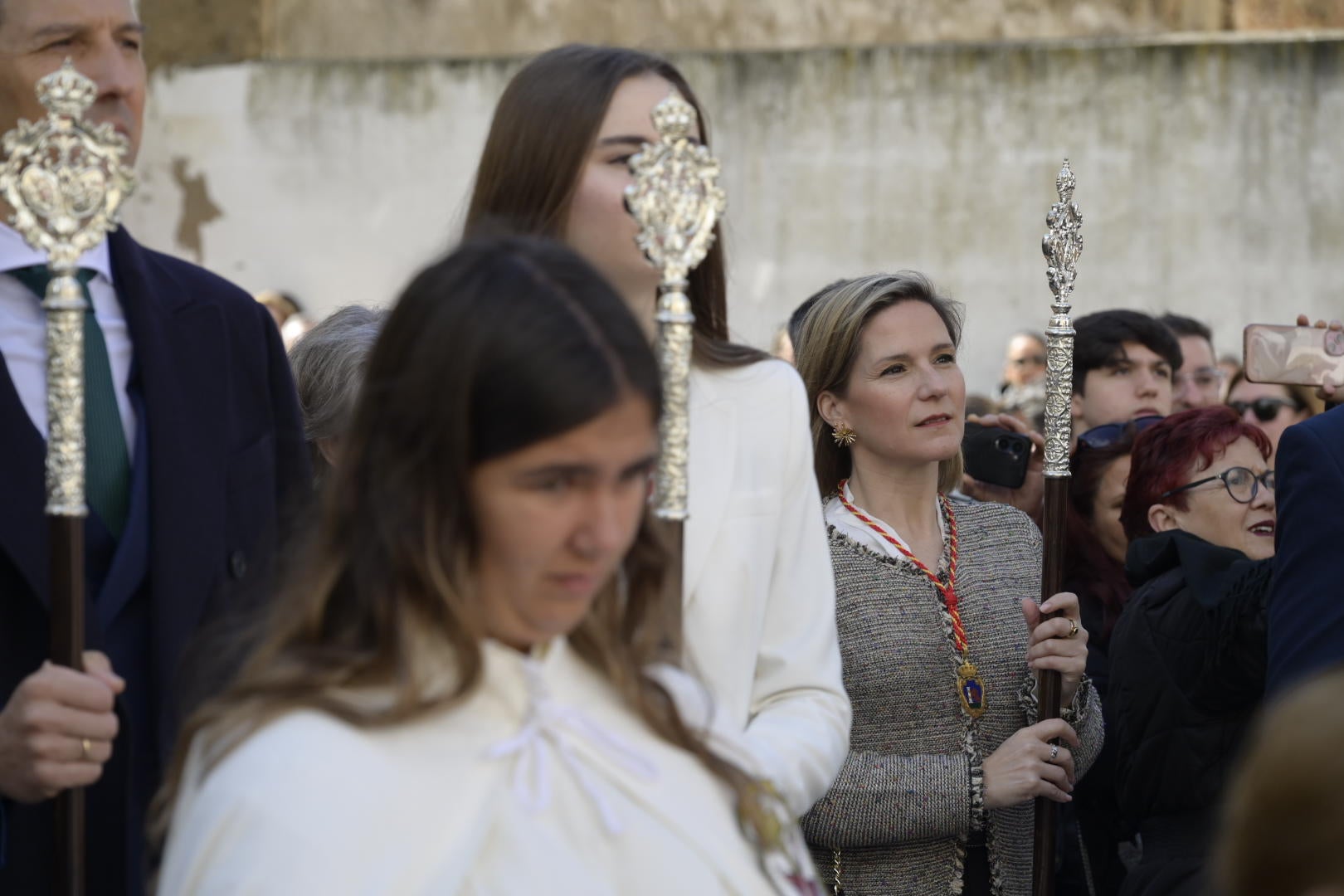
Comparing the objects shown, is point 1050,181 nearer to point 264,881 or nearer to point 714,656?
point 714,656

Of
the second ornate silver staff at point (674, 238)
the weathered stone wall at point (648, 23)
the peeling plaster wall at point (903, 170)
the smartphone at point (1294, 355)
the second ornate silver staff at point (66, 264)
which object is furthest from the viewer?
the weathered stone wall at point (648, 23)

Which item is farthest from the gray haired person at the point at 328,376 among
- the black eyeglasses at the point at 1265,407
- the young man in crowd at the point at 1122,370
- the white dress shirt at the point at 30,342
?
the black eyeglasses at the point at 1265,407

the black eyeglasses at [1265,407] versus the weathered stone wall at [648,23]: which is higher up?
the weathered stone wall at [648,23]

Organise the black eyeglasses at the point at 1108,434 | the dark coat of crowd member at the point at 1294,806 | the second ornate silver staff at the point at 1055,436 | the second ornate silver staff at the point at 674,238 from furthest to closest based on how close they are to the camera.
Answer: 1. the black eyeglasses at the point at 1108,434
2. the second ornate silver staff at the point at 1055,436
3. the second ornate silver staff at the point at 674,238
4. the dark coat of crowd member at the point at 1294,806

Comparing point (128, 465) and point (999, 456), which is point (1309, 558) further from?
point (999, 456)

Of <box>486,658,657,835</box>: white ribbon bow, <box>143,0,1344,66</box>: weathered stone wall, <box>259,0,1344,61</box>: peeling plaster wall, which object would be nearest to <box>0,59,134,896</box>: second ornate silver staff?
<box>486,658,657,835</box>: white ribbon bow

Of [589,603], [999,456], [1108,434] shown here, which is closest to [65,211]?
[589,603]

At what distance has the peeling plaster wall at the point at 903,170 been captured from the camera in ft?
34.6

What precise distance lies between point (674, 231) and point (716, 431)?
0.33 m

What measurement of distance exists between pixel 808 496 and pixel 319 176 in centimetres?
920

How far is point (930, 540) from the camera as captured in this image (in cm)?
404

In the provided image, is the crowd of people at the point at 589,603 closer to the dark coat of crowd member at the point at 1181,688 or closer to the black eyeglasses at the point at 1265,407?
the dark coat of crowd member at the point at 1181,688

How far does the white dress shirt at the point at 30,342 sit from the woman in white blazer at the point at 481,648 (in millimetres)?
725

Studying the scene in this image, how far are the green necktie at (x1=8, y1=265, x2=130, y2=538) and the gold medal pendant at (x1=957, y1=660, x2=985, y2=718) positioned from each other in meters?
1.81
